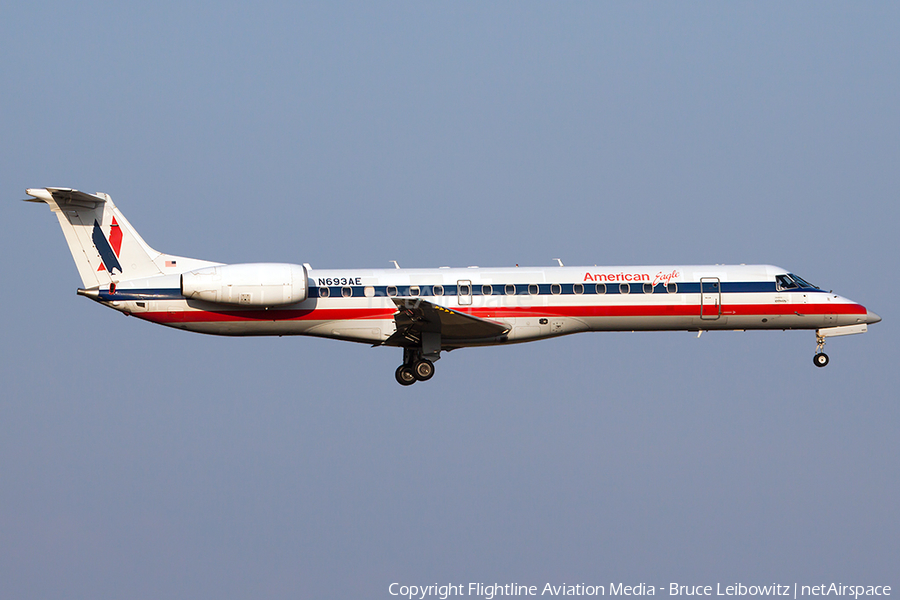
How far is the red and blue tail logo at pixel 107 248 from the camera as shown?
25.0m

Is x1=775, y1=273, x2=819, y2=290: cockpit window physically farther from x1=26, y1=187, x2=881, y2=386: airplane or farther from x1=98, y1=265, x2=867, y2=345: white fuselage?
x1=98, y1=265, x2=867, y2=345: white fuselage

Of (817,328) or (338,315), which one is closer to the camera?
(338,315)

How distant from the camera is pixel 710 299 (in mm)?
26047

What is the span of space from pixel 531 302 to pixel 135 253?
32.7 ft

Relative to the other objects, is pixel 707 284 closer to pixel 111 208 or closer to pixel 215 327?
pixel 215 327

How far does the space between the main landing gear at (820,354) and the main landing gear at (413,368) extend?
34.1ft

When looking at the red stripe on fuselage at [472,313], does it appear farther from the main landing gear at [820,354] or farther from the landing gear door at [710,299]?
the main landing gear at [820,354]

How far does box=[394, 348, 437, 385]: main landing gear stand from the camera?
25.3m

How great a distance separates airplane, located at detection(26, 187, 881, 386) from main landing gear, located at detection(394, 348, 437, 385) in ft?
0.10

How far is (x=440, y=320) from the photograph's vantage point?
957 inches

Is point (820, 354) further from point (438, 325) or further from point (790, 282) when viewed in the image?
point (438, 325)

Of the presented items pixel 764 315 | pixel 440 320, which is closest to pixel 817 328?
pixel 764 315

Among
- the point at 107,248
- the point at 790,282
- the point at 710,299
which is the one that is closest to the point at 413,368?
the point at 710,299

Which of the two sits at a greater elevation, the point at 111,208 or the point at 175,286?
the point at 111,208
